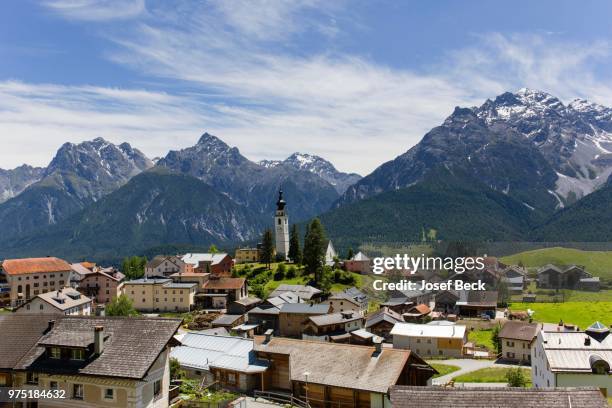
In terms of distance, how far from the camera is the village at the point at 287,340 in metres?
32.5

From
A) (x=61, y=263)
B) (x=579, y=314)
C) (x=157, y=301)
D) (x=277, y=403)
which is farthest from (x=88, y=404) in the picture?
(x=61, y=263)

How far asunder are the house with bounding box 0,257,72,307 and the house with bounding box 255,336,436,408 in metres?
84.9

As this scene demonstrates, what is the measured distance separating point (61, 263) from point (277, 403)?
10347 centimetres

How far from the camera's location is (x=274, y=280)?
126 meters

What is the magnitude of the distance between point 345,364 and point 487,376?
26.3 m

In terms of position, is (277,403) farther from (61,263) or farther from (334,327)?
(61,263)

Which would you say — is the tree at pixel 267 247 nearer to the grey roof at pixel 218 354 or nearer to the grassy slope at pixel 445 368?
the grassy slope at pixel 445 368

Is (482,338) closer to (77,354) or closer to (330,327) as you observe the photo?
(330,327)

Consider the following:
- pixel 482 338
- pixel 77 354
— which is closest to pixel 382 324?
pixel 482 338

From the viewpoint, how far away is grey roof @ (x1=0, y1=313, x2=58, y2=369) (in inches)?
1363

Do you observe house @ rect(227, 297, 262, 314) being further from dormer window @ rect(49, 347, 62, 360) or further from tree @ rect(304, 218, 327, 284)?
dormer window @ rect(49, 347, 62, 360)

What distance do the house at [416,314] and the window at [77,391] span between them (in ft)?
252

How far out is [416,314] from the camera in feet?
344

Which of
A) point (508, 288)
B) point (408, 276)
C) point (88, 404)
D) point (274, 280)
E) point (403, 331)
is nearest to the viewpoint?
point (88, 404)
